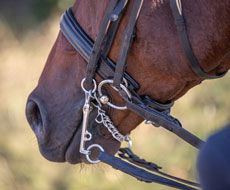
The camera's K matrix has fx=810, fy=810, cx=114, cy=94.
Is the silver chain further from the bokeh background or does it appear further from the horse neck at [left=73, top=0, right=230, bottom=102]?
the bokeh background

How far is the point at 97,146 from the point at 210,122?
3270mm

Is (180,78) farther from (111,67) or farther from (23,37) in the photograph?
(23,37)

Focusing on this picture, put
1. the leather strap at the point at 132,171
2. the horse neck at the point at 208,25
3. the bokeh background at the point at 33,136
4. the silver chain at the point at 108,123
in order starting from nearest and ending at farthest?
the horse neck at the point at 208,25
the leather strap at the point at 132,171
the silver chain at the point at 108,123
the bokeh background at the point at 33,136

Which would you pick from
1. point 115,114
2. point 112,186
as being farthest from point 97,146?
point 112,186

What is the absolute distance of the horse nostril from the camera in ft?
8.21

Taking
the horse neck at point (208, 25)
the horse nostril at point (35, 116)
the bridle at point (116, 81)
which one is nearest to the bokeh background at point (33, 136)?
the horse nostril at point (35, 116)

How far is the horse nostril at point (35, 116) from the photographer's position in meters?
2.50

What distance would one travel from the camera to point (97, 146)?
8.07ft

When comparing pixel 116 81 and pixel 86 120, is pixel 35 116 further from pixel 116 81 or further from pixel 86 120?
pixel 116 81

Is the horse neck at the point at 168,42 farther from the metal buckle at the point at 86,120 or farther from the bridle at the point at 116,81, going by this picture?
the metal buckle at the point at 86,120

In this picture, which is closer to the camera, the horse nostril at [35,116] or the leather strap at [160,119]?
the leather strap at [160,119]

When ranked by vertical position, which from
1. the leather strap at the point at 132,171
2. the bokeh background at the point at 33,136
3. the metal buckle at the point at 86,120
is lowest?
the bokeh background at the point at 33,136

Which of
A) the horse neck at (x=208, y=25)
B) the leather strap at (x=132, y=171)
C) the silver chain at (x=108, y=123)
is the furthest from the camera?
the silver chain at (x=108, y=123)

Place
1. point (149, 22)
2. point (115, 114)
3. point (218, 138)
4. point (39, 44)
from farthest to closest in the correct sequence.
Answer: point (39, 44) < point (115, 114) < point (149, 22) < point (218, 138)
